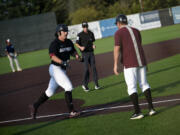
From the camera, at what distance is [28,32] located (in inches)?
1811

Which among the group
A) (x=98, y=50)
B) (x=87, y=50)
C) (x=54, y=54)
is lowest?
(x=98, y=50)

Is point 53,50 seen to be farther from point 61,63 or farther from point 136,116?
point 136,116

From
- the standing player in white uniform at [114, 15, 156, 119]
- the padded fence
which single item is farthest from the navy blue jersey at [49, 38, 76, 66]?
the padded fence

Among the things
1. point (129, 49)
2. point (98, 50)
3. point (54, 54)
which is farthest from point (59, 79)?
point (98, 50)

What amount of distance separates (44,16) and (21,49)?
5388 mm

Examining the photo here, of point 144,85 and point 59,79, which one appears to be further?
point 59,79

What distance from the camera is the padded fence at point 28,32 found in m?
45.0

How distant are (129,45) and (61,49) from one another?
1.93m

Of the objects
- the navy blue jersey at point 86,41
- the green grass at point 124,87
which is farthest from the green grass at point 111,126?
the navy blue jersey at point 86,41

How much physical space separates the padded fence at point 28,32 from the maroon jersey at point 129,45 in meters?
38.2

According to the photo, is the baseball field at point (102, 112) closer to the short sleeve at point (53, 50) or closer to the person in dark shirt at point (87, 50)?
the person in dark shirt at point (87, 50)

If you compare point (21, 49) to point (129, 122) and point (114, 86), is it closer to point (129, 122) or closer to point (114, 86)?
point (114, 86)

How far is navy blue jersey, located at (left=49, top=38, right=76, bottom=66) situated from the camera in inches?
333

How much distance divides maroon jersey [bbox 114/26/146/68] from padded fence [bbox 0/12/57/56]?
38.2 meters
